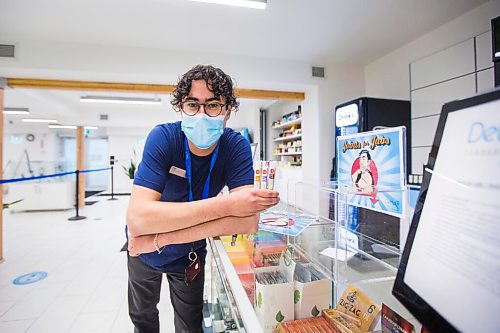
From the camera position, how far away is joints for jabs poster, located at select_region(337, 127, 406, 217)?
976 millimetres

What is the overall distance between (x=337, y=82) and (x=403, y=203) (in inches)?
144

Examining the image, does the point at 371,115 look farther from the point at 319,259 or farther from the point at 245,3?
the point at 319,259

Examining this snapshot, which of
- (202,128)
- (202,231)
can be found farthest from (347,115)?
(202,231)

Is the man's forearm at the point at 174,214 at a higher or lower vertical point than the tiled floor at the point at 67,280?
higher

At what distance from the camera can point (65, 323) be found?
2203mm

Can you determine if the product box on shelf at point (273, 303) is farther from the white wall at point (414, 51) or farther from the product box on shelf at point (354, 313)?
the white wall at point (414, 51)

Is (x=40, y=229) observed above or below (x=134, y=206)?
below

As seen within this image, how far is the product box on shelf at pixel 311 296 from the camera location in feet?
3.22

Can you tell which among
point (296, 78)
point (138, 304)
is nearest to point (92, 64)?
point (296, 78)

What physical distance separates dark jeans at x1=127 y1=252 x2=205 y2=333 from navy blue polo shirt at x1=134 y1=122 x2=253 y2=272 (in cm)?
10

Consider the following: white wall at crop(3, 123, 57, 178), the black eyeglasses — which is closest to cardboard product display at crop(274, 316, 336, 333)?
the black eyeglasses

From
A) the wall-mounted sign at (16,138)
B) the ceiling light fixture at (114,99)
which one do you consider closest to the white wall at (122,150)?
the wall-mounted sign at (16,138)

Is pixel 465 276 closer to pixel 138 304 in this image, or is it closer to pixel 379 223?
pixel 379 223

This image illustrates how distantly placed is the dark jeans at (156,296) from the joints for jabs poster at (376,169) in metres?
0.99
